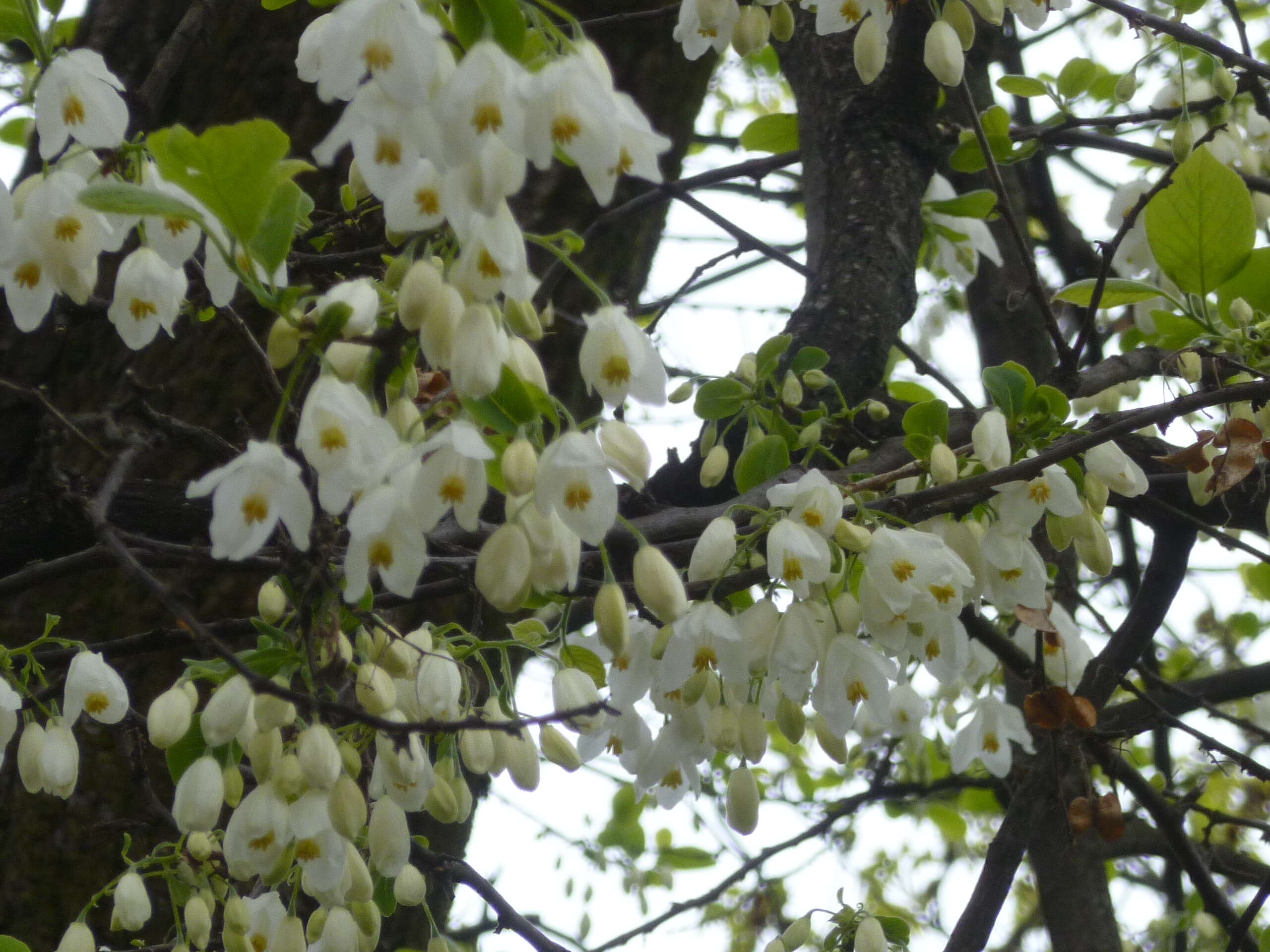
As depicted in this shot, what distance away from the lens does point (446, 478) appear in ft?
3.49

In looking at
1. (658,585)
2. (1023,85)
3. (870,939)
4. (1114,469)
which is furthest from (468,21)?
(1023,85)

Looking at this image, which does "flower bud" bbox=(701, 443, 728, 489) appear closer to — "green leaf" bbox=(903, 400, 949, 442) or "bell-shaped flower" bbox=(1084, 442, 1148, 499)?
"green leaf" bbox=(903, 400, 949, 442)

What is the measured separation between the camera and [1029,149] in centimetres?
244

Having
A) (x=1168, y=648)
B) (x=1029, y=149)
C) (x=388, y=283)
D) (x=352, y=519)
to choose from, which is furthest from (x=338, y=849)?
(x=1168, y=648)

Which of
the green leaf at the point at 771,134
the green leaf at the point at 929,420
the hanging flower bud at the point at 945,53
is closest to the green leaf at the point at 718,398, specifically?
the green leaf at the point at 929,420

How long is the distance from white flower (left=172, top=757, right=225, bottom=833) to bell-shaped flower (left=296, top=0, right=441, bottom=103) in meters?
0.86

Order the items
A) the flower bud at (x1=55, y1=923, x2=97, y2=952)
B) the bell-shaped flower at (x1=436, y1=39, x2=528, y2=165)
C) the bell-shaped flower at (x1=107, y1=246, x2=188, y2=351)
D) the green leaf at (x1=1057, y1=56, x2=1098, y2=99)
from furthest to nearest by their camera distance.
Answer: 1. the green leaf at (x1=1057, y1=56, x2=1098, y2=99)
2. the flower bud at (x1=55, y1=923, x2=97, y2=952)
3. the bell-shaped flower at (x1=107, y1=246, x2=188, y2=351)
4. the bell-shaped flower at (x1=436, y1=39, x2=528, y2=165)

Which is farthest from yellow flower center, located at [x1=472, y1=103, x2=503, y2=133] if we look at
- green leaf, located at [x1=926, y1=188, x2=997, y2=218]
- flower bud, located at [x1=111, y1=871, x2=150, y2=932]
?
green leaf, located at [x1=926, y1=188, x2=997, y2=218]

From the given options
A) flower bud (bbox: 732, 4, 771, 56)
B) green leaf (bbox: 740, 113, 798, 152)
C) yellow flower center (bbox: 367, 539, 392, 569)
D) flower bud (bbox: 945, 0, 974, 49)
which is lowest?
yellow flower center (bbox: 367, 539, 392, 569)

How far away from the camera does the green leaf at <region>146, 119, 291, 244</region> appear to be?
0.97 metres

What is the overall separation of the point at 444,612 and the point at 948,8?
1.71 meters

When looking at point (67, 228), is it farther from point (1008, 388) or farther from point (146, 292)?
point (1008, 388)

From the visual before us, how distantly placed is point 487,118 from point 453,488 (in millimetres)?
337

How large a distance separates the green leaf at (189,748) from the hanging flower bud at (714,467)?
2.91 feet
